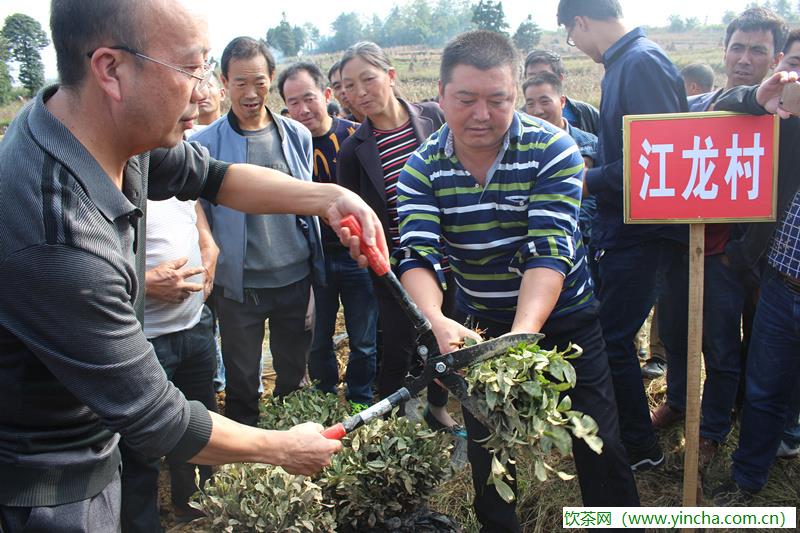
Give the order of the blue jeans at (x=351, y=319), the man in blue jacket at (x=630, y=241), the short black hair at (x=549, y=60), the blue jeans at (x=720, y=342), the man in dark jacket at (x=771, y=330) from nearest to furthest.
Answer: the man in dark jacket at (x=771, y=330), the man in blue jacket at (x=630, y=241), the blue jeans at (x=720, y=342), the blue jeans at (x=351, y=319), the short black hair at (x=549, y=60)

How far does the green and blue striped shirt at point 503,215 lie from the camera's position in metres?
2.38

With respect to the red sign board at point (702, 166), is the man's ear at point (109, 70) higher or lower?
higher

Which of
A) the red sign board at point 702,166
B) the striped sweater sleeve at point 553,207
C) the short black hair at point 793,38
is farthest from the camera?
the short black hair at point 793,38

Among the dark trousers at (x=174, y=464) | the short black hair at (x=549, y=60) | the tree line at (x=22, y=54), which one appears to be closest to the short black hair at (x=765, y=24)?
the short black hair at (x=549, y=60)

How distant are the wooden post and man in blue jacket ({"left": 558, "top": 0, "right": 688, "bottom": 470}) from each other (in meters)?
0.45

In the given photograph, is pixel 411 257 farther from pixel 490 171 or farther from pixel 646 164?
pixel 646 164

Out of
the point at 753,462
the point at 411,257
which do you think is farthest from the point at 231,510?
the point at 753,462

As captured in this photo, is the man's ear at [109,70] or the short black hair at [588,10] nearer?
the man's ear at [109,70]

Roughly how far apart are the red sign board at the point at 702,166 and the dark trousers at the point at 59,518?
2514 mm

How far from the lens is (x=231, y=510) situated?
2.34 meters

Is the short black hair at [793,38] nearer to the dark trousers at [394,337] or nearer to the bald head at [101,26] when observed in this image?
the dark trousers at [394,337]

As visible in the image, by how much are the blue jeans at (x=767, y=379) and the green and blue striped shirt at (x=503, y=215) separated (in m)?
1.04

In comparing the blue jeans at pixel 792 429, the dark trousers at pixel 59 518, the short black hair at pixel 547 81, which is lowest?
the blue jeans at pixel 792 429

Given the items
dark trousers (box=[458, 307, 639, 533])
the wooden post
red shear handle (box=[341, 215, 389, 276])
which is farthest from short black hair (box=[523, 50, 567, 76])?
red shear handle (box=[341, 215, 389, 276])
